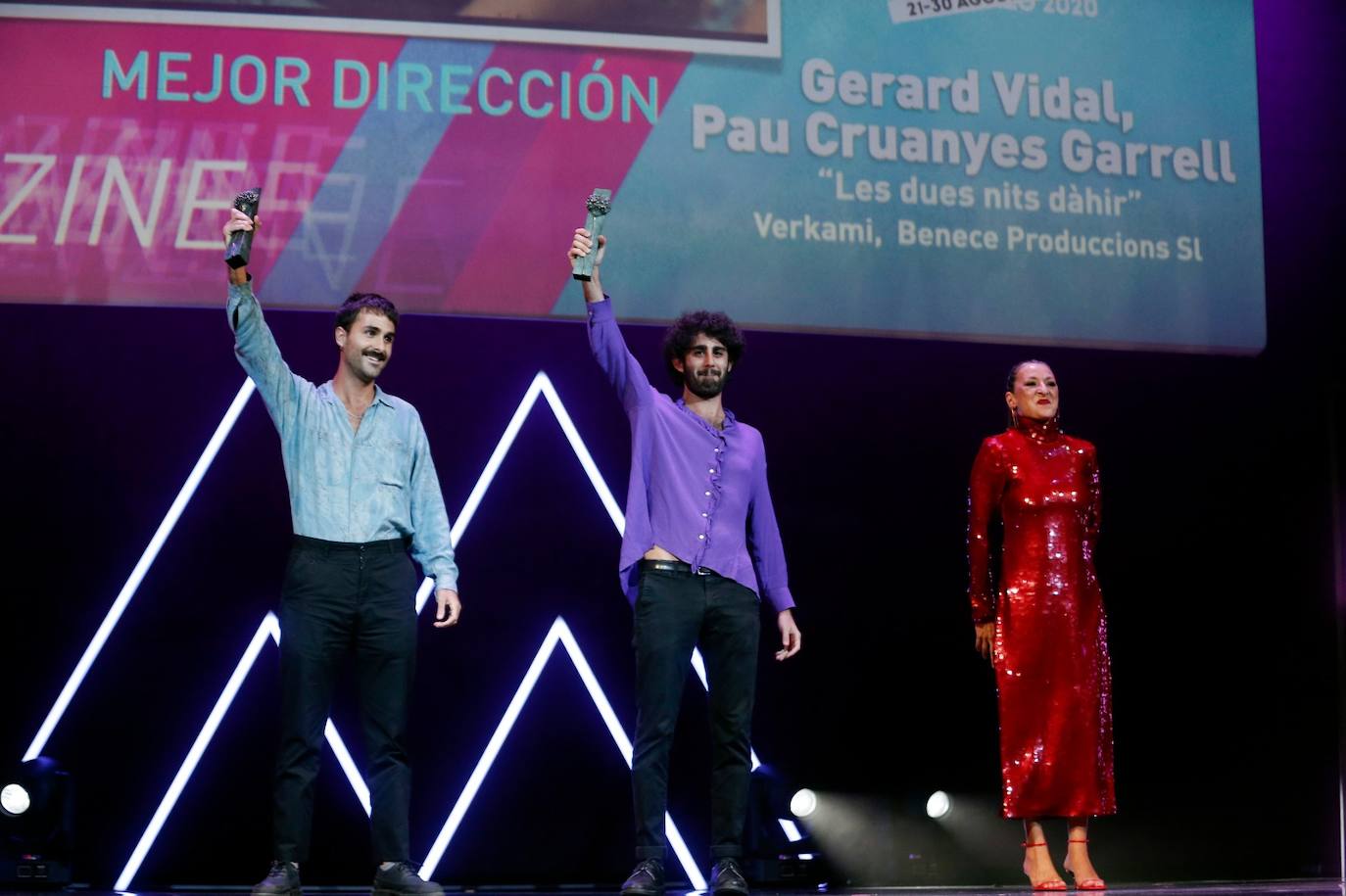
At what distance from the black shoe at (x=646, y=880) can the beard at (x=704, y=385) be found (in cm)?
112

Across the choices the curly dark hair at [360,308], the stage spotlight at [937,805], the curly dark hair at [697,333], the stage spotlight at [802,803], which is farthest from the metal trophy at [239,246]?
the stage spotlight at [937,805]

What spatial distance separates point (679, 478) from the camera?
3424 millimetres

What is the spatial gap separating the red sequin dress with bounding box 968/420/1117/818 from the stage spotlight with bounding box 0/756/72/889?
2.64 m

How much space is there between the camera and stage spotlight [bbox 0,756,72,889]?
12.8ft

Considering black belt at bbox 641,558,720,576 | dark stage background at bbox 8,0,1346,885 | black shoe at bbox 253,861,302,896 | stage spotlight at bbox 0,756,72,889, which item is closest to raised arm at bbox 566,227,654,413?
black belt at bbox 641,558,720,576

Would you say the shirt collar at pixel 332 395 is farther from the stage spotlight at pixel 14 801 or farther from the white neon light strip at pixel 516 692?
the stage spotlight at pixel 14 801

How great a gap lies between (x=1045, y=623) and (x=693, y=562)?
3.76 feet

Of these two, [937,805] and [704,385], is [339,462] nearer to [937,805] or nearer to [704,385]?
[704,385]

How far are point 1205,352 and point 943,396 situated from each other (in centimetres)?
87

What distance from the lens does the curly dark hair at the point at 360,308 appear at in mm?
3338

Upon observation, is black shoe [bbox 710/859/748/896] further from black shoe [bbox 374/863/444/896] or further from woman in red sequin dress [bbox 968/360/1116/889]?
woman in red sequin dress [bbox 968/360/1116/889]

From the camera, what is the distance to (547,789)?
4445mm

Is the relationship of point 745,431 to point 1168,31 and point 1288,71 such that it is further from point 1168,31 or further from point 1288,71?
point 1288,71

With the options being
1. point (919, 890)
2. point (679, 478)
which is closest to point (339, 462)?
point (679, 478)
